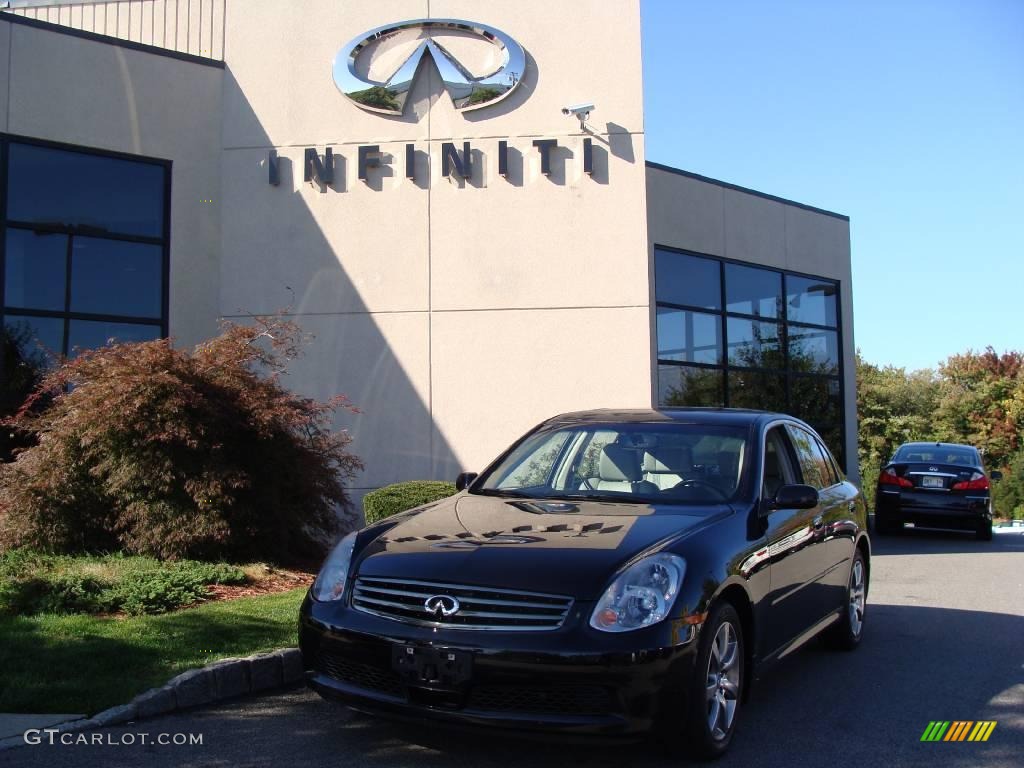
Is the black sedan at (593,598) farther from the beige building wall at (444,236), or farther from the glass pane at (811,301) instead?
the glass pane at (811,301)

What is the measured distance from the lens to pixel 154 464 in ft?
28.0

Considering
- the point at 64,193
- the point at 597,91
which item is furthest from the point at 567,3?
the point at 64,193

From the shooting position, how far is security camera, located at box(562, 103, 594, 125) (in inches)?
499

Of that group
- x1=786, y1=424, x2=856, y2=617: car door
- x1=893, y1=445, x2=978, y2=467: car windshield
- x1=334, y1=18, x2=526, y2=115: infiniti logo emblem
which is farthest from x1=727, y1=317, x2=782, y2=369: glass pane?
x1=786, y1=424, x2=856, y2=617: car door

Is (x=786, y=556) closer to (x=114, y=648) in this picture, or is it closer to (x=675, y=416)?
(x=675, y=416)

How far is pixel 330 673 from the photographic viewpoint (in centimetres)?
435

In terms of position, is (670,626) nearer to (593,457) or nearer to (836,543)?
(593,457)

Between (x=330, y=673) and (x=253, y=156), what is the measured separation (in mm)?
10124

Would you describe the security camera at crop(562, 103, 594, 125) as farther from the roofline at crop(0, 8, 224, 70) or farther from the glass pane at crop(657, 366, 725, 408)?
the roofline at crop(0, 8, 224, 70)

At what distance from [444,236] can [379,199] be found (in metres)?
1.01

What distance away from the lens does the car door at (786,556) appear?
5055mm

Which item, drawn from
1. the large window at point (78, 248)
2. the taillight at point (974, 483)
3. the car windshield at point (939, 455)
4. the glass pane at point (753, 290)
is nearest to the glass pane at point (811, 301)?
the glass pane at point (753, 290)

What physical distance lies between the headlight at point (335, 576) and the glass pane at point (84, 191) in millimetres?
9105

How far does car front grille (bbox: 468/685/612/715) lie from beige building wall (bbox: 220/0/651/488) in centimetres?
846
